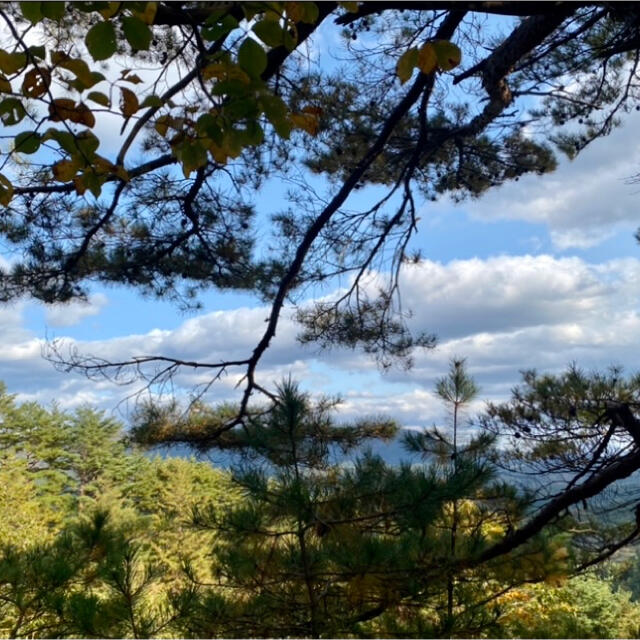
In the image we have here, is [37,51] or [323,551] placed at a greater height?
[37,51]

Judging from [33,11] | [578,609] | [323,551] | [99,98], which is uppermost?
[33,11]

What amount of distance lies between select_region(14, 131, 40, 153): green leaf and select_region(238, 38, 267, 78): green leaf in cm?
53

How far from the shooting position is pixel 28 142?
1508 mm

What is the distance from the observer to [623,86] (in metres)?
4.30

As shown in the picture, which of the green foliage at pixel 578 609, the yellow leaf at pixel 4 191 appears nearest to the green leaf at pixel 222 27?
the yellow leaf at pixel 4 191

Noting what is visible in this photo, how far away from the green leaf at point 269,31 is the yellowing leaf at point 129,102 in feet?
Result: 1.14

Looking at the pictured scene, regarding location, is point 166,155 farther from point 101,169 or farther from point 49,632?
point 49,632

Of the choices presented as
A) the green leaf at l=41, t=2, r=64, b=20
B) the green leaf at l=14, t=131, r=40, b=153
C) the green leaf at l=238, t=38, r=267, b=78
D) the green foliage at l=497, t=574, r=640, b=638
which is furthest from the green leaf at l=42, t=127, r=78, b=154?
the green foliage at l=497, t=574, r=640, b=638

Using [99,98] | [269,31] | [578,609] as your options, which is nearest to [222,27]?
[269,31]

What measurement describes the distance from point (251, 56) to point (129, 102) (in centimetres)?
35

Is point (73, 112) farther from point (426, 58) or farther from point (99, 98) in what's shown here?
point (426, 58)

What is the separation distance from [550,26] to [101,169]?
196cm

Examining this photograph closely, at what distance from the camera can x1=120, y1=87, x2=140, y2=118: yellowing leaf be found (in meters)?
1.46

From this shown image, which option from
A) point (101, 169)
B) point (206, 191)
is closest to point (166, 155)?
point (206, 191)
